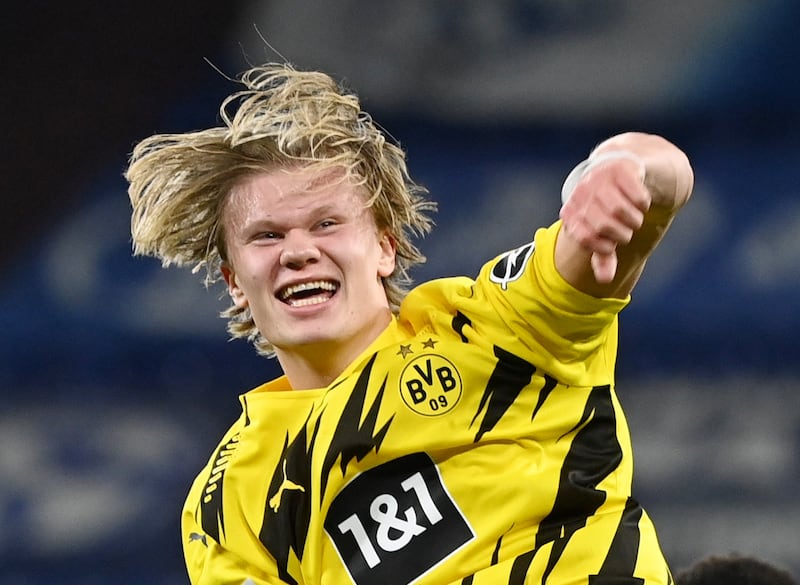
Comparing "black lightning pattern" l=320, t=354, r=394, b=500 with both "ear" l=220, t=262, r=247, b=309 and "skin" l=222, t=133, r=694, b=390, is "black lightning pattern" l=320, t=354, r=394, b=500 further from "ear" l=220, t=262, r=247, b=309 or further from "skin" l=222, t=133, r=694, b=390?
"ear" l=220, t=262, r=247, b=309

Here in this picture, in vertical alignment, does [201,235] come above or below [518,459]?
above

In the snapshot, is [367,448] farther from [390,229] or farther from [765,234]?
[765,234]

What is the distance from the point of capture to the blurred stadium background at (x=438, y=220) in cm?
452

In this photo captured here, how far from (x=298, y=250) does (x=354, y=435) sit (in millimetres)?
348

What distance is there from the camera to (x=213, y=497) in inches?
89.0

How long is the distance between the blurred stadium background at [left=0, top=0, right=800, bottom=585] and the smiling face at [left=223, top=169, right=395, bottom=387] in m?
2.26

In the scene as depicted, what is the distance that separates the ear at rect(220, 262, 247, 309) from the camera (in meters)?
2.47

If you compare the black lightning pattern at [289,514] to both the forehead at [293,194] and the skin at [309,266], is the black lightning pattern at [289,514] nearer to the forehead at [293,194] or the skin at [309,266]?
the skin at [309,266]

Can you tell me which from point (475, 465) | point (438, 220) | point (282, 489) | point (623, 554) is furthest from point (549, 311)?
point (438, 220)

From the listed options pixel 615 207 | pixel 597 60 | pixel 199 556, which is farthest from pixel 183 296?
pixel 615 207

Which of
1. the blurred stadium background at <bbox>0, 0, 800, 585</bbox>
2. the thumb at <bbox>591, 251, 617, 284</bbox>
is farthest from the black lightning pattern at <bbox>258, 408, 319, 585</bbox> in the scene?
the blurred stadium background at <bbox>0, 0, 800, 585</bbox>

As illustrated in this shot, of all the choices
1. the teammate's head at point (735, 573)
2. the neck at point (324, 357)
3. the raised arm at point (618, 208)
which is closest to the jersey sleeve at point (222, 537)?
the neck at point (324, 357)

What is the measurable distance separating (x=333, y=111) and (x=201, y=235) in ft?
1.13

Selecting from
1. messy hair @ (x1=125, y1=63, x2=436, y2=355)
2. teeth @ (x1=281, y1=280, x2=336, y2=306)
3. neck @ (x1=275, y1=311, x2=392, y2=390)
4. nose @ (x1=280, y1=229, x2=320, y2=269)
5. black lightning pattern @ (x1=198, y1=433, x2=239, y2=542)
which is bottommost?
black lightning pattern @ (x1=198, y1=433, x2=239, y2=542)
